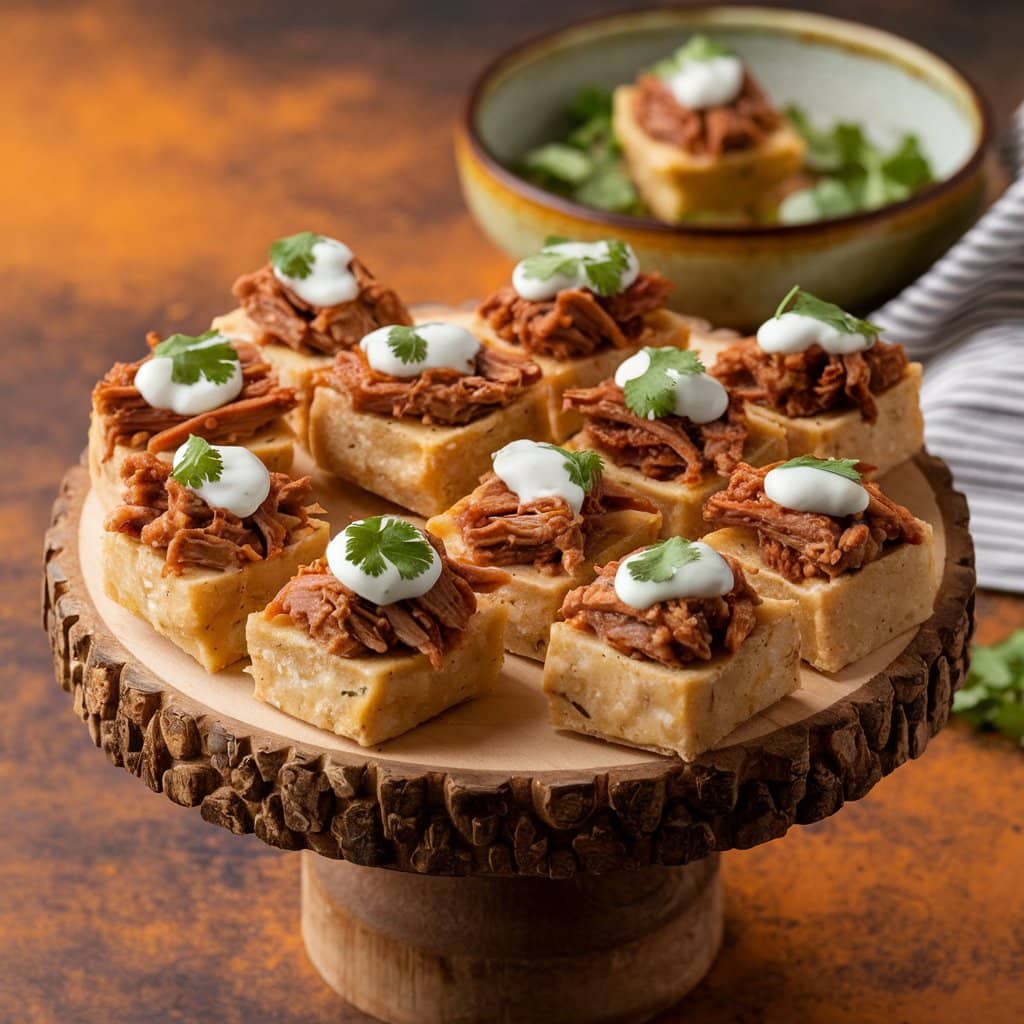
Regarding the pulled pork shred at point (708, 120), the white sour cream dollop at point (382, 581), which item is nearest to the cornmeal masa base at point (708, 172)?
the pulled pork shred at point (708, 120)

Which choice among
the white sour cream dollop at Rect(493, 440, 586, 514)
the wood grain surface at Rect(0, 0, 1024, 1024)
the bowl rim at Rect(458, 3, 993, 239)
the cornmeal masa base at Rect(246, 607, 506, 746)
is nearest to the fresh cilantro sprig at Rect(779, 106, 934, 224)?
the bowl rim at Rect(458, 3, 993, 239)

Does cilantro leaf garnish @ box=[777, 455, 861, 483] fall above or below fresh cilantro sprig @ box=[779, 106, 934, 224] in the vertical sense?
above

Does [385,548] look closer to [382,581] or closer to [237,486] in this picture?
[382,581]

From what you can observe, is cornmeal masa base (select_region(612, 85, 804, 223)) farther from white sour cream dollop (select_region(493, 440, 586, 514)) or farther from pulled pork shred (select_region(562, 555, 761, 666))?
pulled pork shred (select_region(562, 555, 761, 666))

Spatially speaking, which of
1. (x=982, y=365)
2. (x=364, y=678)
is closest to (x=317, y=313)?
(x=364, y=678)

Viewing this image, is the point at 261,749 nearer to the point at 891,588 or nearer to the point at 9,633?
the point at 891,588

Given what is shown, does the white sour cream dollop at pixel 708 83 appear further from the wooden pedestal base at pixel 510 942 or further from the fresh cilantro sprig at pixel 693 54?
the wooden pedestal base at pixel 510 942
